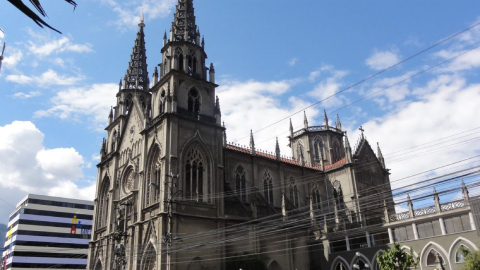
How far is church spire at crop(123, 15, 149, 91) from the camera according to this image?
54031 mm

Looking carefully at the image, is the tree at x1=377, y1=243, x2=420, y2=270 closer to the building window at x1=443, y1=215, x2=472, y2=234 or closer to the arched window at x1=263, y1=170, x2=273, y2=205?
the building window at x1=443, y1=215, x2=472, y2=234

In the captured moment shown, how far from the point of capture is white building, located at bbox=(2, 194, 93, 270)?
257ft

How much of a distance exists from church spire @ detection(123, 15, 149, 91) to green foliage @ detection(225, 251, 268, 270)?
27074 millimetres

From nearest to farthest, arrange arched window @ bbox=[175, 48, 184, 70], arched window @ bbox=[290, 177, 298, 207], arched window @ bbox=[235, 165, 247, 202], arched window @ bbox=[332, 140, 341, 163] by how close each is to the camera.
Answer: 1. arched window @ bbox=[175, 48, 184, 70]
2. arched window @ bbox=[235, 165, 247, 202]
3. arched window @ bbox=[290, 177, 298, 207]
4. arched window @ bbox=[332, 140, 341, 163]

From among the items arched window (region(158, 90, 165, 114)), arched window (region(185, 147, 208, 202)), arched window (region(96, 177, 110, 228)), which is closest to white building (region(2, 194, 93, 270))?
arched window (region(96, 177, 110, 228))

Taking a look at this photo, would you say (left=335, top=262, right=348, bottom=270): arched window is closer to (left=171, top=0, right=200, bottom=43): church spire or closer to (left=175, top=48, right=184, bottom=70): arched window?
(left=175, top=48, right=184, bottom=70): arched window

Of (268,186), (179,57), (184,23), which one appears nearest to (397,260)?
(268,186)

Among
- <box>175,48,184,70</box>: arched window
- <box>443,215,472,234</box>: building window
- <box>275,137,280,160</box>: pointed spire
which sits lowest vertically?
<box>443,215,472,234</box>: building window

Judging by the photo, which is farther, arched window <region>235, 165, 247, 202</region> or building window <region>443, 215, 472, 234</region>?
arched window <region>235, 165, 247, 202</region>

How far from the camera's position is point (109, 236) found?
43156mm

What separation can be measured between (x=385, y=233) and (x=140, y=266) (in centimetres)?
2395

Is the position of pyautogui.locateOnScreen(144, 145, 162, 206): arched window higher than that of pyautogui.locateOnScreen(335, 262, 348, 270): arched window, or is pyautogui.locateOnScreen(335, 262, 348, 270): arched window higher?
pyautogui.locateOnScreen(144, 145, 162, 206): arched window

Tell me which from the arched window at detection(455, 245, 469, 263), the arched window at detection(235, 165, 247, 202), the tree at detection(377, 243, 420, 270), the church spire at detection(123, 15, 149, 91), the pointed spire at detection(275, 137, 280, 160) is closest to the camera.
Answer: the tree at detection(377, 243, 420, 270)

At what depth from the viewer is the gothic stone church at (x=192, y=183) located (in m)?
34.6
